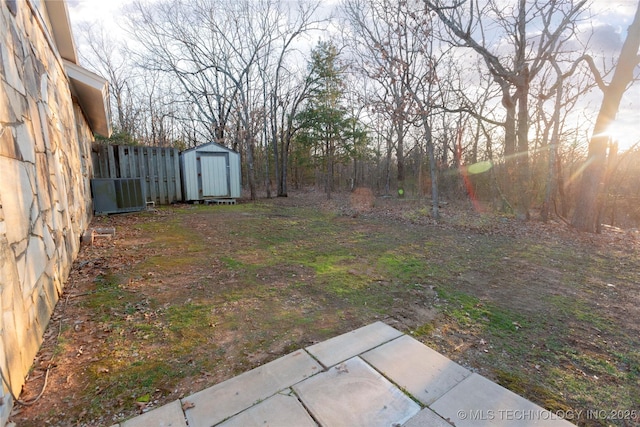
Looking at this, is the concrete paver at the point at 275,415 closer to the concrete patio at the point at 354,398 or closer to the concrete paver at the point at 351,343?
the concrete patio at the point at 354,398

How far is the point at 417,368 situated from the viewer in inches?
66.0

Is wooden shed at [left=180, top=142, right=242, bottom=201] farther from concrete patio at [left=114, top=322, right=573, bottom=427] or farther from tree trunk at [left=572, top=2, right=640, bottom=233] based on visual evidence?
tree trunk at [left=572, top=2, right=640, bottom=233]

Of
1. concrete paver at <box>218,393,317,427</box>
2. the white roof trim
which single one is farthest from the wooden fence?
concrete paver at <box>218,393,317,427</box>

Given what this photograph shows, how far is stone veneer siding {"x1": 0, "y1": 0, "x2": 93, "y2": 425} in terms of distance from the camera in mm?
1488

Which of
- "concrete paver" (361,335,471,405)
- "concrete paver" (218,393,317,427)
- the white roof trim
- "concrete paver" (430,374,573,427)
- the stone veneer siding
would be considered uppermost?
the white roof trim

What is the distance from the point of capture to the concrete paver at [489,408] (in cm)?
131

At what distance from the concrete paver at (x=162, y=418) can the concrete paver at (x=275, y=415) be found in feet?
0.72

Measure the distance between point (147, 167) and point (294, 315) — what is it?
8.44 metres

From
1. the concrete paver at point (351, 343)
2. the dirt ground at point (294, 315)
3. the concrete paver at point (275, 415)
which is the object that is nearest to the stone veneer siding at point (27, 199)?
the dirt ground at point (294, 315)

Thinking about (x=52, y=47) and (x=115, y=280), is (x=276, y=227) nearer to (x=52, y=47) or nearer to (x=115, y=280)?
(x=115, y=280)

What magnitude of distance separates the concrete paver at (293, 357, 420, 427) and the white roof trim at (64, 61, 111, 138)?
6.20 metres

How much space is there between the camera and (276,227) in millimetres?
5957

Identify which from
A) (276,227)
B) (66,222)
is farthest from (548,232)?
(66,222)

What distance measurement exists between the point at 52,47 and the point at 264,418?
494 cm
